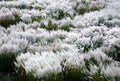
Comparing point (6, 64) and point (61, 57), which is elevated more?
point (61, 57)

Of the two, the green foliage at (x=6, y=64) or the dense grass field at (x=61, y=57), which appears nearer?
the dense grass field at (x=61, y=57)

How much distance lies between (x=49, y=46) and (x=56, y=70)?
6.13 ft

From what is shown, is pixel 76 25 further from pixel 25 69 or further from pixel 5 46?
pixel 25 69

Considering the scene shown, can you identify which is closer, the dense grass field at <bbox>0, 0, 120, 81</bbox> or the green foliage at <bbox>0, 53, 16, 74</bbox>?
the dense grass field at <bbox>0, 0, 120, 81</bbox>

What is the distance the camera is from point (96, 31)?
25.3 feet

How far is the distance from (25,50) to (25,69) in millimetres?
1435

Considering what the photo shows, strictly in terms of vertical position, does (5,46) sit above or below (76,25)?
above

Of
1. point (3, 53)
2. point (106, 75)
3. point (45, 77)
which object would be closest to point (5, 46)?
point (3, 53)

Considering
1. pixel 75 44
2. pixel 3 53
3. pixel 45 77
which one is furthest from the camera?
pixel 75 44

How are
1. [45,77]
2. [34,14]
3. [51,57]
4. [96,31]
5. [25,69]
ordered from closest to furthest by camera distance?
1. [45,77]
2. [25,69]
3. [51,57]
4. [96,31]
5. [34,14]

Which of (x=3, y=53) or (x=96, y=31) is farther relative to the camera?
(x=96, y=31)

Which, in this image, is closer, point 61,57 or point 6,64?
point 61,57

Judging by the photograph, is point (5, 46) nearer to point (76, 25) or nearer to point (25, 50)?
point (25, 50)

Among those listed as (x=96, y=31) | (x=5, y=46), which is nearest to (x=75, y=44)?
(x=96, y=31)
